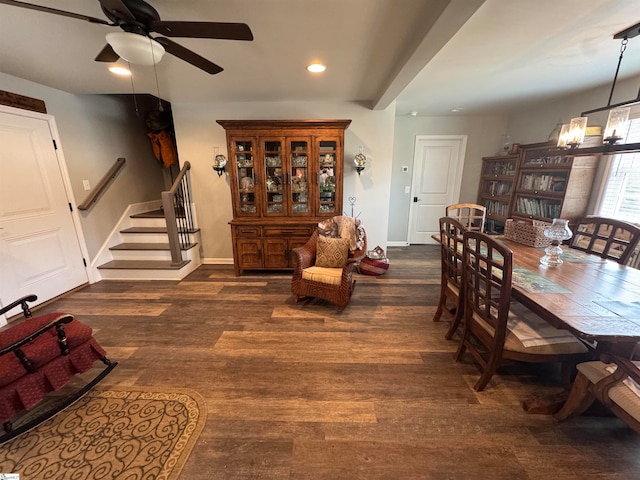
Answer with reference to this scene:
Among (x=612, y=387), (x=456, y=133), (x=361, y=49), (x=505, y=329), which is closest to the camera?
(x=612, y=387)

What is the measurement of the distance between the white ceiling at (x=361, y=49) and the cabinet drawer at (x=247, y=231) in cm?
175

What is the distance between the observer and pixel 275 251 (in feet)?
11.9

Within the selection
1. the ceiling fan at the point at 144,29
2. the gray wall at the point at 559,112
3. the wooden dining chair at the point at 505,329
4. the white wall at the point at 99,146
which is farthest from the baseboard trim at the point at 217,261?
the gray wall at the point at 559,112

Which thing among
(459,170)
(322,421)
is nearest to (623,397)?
(322,421)

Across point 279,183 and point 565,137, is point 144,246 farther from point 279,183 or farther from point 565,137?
point 565,137

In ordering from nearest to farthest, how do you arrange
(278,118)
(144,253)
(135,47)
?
(135,47) < (278,118) < (144,253)

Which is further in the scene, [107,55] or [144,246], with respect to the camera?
[144,246]

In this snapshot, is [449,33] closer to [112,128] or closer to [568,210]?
[568,210]

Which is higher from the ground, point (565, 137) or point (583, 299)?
point (565, 137)

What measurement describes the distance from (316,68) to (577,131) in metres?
2.33

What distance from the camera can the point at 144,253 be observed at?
12.4 feet

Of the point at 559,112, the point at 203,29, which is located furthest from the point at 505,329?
the point at 559,112

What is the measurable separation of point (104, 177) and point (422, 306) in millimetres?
4676

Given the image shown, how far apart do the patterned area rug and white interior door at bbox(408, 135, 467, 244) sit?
4.66 meters
